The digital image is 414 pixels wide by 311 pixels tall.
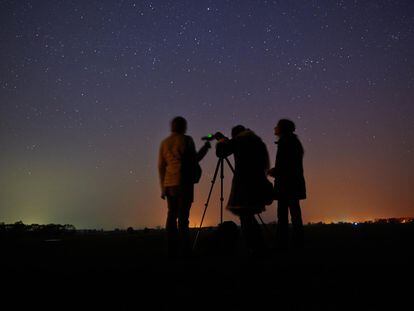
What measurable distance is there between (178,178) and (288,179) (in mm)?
2059

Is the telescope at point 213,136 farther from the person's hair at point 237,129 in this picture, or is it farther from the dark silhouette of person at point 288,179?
the dark silhouette of person at point 288,179

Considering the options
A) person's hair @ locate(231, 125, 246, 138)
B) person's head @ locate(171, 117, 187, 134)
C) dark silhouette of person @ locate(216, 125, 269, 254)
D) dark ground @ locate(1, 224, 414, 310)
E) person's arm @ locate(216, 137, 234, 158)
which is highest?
person's head @ locate(171, 117, 187, 134)

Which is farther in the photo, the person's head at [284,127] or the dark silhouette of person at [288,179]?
the person's head at [284,127]

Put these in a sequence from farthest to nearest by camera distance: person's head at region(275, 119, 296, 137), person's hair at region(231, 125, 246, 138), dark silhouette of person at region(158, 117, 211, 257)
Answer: person's head at region(275, 119, 296, 137) < person's hair at region(231, 125, 246, 138) < dark silhouette of person at region(158, 117, 211, 257)

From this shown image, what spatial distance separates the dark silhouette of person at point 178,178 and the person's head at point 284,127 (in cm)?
142

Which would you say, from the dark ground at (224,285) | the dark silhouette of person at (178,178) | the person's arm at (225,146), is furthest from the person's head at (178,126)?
the dark ground at (224,285)

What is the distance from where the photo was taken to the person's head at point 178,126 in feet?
20.9

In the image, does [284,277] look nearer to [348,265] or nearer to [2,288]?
[348,265]

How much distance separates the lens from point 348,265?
15.2 ft

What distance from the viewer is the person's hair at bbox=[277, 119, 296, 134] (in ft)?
22.9

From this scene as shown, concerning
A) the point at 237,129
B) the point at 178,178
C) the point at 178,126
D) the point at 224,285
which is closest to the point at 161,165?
the point at 178,178

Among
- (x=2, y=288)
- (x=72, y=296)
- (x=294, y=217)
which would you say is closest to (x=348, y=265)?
(x=294, y=217)

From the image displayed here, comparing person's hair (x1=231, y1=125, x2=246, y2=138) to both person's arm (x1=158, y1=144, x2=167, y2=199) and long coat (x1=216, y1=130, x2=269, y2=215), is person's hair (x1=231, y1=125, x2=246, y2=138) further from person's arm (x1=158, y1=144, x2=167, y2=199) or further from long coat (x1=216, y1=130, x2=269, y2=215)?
person's arm (x1=158, y1=144, x2=167, y2=199)

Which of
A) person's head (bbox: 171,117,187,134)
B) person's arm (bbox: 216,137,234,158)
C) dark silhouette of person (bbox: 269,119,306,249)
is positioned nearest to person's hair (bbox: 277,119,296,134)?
dark silhouette of person (bbox: 269,119,306,249)
